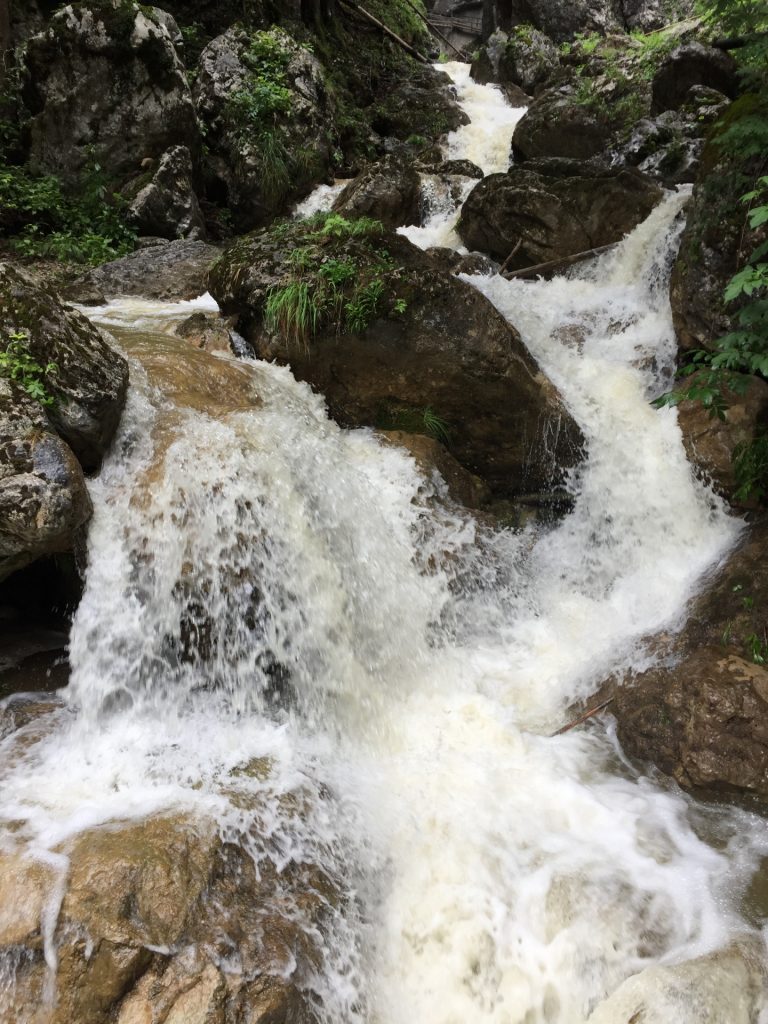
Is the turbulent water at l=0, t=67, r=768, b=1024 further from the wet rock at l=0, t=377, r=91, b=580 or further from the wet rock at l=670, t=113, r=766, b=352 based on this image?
the wet rock at l=670, t=113, r=766, b=352

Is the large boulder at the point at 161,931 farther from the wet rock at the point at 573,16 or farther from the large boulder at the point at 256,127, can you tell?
the wet rock at the point at 573,16

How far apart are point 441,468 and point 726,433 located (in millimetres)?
2696

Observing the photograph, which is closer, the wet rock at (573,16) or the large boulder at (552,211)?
the large boulder at (552,211)

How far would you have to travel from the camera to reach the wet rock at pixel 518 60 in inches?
703

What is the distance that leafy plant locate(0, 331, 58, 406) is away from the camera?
4.03 metres

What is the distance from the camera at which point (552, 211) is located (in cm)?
873

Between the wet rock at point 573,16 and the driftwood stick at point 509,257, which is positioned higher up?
the wet rock at point 573,16

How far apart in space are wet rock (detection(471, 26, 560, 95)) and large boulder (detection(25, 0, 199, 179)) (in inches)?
441

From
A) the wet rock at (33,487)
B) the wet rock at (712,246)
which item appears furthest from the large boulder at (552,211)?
the wet rock at (33,487)

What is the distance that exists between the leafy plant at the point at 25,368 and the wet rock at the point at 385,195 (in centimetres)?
710

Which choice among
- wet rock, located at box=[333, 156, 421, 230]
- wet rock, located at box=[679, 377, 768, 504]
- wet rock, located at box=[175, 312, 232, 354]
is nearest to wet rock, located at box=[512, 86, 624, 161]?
wet rock, located at box=[333, 156, 421, 230]

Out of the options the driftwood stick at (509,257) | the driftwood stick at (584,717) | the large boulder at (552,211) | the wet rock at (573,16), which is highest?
the wet rock at (573,16)

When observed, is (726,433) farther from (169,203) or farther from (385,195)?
(169,203)

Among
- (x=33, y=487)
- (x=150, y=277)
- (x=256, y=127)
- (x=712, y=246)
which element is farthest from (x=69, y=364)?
(x=256, y=127)
